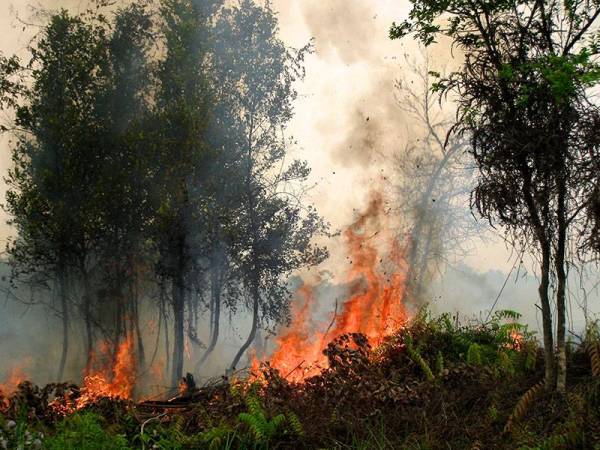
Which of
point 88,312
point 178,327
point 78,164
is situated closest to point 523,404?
point 178,327

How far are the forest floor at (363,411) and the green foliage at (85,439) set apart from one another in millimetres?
19

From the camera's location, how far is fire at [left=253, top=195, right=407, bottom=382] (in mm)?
18484

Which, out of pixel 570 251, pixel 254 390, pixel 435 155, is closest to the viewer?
pixel 570 251

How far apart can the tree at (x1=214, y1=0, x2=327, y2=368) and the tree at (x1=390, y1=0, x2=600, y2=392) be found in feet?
38.4

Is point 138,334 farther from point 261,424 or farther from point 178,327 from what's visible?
point 261,424

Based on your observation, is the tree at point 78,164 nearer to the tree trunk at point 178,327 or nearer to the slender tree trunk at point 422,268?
the tree trunk at point 178,327

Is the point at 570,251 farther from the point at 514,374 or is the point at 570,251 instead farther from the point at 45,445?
the point at 45,445

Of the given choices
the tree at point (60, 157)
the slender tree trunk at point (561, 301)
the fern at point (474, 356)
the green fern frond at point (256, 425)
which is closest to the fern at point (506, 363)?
the fern at point (474, 356)

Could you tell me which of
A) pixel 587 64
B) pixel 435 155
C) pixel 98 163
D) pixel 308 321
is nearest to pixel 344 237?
pixel 308 321

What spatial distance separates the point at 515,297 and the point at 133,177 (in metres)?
20.7

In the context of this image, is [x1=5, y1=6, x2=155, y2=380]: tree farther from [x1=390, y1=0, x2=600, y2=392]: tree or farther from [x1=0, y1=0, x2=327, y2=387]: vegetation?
[x1=390, y1=0, x2=600, y2=392]: tree

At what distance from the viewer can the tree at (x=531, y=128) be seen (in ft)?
30.7

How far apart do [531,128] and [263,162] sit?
13.7 metres

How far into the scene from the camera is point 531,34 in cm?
1001
